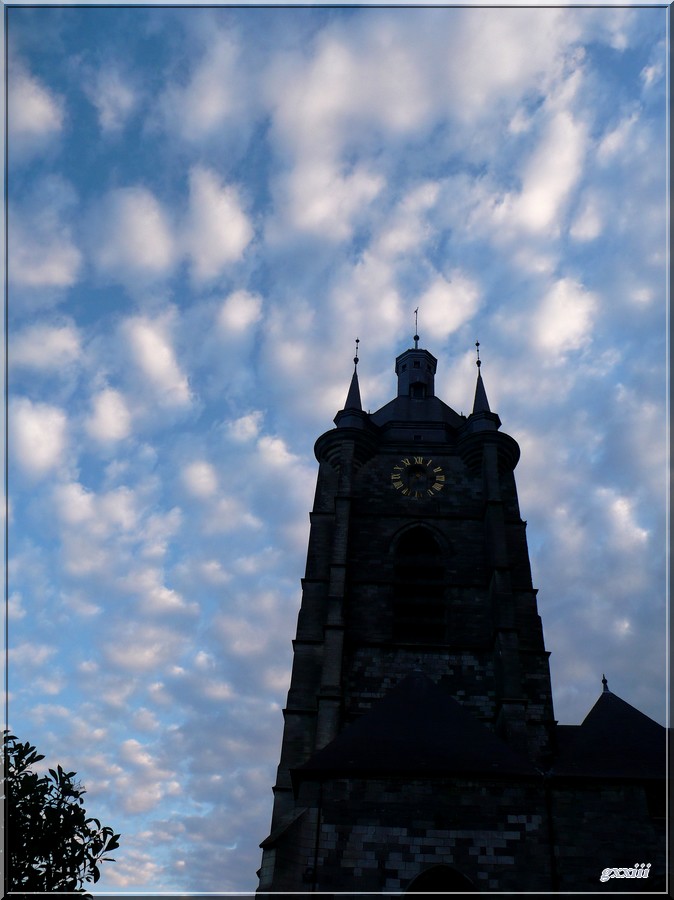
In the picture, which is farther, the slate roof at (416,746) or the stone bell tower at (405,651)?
the slate roof at (416,746)

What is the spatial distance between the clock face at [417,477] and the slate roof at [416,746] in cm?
1132

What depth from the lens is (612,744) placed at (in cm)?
2145

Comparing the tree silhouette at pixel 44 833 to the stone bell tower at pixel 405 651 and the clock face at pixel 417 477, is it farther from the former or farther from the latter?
the clock face at pixel 417 477

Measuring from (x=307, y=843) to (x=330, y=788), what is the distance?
1155 mm

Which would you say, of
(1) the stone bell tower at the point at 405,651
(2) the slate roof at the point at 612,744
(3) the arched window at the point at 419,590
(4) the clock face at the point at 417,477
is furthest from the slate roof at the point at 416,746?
(4) the clock face at the point at 417,477

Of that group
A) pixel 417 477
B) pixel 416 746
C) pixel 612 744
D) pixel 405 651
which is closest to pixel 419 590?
pixel 405 651

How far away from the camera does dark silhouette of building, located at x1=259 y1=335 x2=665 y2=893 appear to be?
16.5 metres

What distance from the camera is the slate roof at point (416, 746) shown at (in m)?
17.3

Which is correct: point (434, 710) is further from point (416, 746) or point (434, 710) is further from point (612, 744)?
point (612, 744)

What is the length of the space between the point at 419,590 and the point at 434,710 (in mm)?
8493

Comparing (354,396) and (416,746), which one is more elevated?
(354,396)

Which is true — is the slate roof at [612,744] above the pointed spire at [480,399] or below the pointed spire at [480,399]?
below

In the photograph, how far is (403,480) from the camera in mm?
31719

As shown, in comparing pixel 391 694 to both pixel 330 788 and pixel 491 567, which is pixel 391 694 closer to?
pixel 330 788
